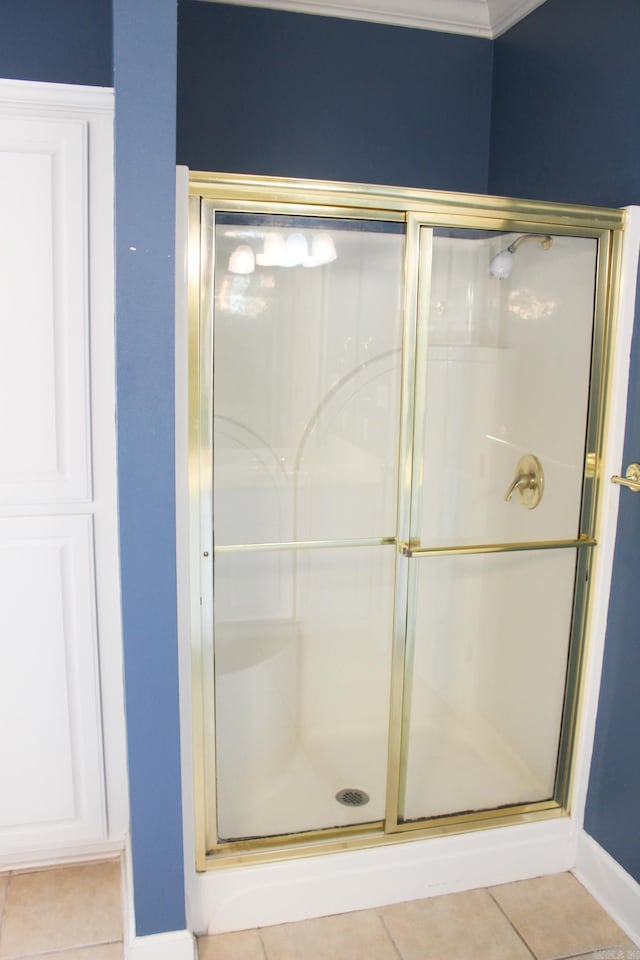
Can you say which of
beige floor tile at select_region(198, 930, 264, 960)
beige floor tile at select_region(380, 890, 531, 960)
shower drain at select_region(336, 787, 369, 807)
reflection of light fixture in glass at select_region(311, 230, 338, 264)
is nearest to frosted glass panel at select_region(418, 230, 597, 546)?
reflection of light fixture in glass at select_region(311, 230, 338, 264)

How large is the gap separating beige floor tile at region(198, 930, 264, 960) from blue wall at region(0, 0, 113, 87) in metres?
2.15

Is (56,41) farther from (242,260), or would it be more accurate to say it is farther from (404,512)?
(404,512)

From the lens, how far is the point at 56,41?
6.55ft

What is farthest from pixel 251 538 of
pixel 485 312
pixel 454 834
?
pixel 454 834

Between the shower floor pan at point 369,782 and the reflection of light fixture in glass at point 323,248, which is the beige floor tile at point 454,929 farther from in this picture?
the reflection of light fixture in glass at point 323,248

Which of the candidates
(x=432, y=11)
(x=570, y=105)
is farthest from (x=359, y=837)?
(x=432, y=11)

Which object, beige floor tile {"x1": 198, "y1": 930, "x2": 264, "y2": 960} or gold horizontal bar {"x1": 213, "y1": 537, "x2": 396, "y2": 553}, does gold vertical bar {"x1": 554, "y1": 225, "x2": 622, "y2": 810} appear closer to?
gold horizontal bar {"x1": 213, "y1": 537, "x2": 396, "y2": 553}

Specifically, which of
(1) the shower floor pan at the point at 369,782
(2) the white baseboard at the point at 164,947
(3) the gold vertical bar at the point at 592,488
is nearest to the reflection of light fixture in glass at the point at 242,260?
(3) the gold vertical bar at the point at 592,488

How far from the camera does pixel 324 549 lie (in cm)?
214

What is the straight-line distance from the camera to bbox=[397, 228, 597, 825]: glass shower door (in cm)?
202

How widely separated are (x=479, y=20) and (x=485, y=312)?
1184 millimetres

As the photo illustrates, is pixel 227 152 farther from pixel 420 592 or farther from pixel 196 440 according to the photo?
pixel 420 592

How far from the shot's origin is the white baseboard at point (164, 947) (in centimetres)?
179

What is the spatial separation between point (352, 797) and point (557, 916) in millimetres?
599
